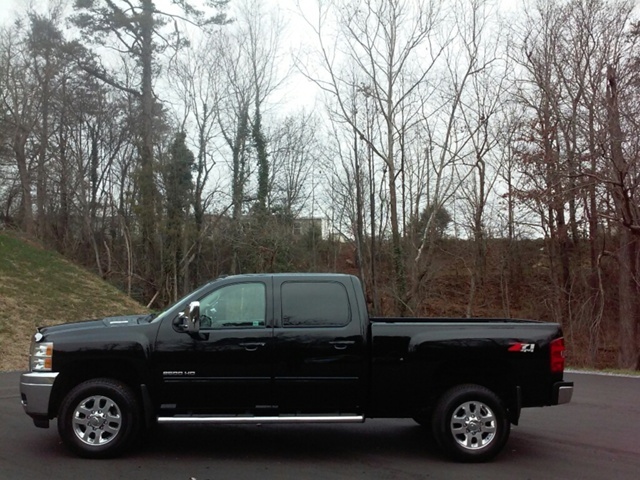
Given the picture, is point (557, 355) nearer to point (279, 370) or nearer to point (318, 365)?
point (318, 365)

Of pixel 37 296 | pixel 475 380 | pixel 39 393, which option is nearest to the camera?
pixel 39 393

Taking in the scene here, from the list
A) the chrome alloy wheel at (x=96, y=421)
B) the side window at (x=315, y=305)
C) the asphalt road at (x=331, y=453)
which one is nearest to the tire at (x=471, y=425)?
the asphalt road at (x=331, y=453)

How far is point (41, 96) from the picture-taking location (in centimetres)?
3491

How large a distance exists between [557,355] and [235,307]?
3410mm

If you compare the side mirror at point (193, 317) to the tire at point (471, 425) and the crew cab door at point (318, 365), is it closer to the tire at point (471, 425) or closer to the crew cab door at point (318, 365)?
the crew cab door at point (318, 365)

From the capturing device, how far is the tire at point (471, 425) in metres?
6.74

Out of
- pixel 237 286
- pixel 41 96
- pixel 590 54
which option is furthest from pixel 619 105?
pixel 41 96

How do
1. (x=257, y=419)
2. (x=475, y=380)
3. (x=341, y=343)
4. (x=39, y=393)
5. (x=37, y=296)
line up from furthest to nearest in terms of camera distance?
(x=37, y=296)
(x=475, y=380)
(x=341, y=343)
(x=257, y=419)
(x=39, y=393)

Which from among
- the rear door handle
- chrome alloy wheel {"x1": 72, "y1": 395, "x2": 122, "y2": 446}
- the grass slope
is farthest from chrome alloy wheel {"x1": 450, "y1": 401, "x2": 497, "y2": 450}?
the grass slope

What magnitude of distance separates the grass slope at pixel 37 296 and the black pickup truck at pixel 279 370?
28.3ft

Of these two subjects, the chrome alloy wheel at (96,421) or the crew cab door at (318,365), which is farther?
the crew cab door at (318,365)

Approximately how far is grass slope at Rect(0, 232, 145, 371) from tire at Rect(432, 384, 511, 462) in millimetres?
10753

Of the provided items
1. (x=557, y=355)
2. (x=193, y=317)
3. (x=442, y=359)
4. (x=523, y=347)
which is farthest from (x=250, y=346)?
(x=557, y=355)

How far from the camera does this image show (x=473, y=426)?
6.80 m
